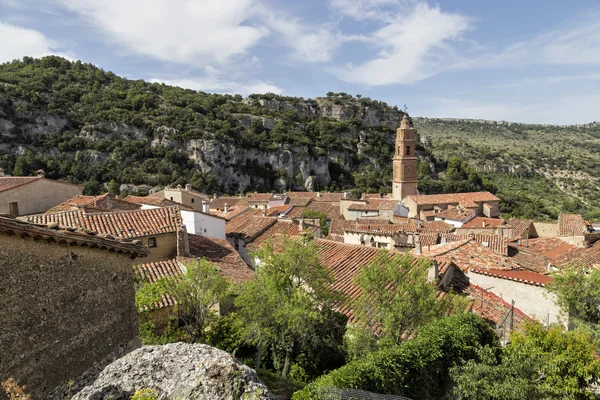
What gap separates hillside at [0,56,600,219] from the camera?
3201 inches

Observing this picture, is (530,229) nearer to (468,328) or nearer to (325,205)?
(325,205)

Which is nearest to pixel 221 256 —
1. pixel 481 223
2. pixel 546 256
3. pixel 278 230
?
pixel 278 230

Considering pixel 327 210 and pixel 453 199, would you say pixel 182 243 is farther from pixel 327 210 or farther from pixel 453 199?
pixel 453 199

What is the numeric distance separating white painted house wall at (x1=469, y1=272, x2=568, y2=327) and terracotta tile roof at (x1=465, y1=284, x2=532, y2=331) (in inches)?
20.5

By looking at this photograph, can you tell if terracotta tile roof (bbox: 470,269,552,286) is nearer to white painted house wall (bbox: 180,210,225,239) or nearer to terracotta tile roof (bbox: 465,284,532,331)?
terracotta tile roof (bbox: 465,284,532,331)

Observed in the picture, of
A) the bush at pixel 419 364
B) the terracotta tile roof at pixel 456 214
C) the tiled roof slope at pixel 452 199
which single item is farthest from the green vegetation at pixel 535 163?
the bush at pixel 419 364

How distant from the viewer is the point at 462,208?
5709cm

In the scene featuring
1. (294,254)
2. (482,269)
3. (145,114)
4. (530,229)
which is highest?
(145,114)

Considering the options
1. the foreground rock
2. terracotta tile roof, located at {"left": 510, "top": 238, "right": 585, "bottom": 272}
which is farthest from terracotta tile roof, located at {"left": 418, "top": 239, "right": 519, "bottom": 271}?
the foreground rock

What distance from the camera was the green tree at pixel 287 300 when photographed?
9.52 metres

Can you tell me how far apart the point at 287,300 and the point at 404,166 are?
205 feet

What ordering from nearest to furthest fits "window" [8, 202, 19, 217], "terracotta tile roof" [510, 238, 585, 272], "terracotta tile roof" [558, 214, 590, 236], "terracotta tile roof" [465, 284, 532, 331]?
"terracotta tile roof" [465, 284, 532, 331], "terracotta tile roof" [510, 238, 585, 272], "window" [8, 202, 19, 217], "terracotta tile roof" [558, 214, 590, 236]

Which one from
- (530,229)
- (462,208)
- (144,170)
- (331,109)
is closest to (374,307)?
(530,229)

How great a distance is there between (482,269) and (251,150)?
326 feet
